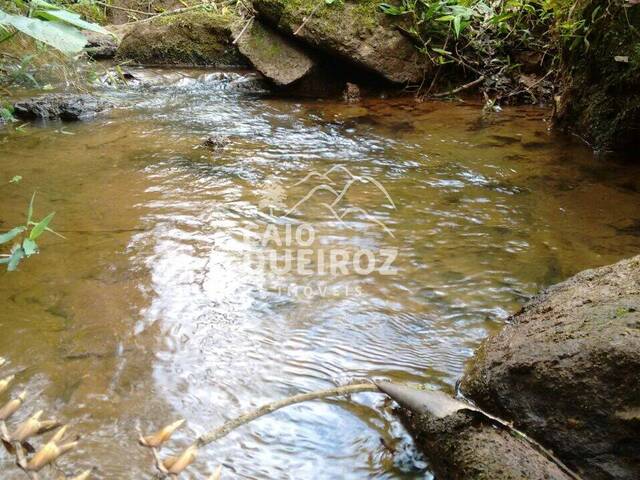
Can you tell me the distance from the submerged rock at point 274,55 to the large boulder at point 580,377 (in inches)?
245

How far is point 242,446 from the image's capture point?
74.0 inches

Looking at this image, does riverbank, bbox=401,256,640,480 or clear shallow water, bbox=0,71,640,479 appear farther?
clear shallow water, bbox=0,71,640,479

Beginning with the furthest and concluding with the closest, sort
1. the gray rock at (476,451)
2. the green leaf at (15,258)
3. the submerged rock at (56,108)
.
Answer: the submerged rock at (56,108) < the green leaf at (15,258) < the gray rock at (476,451)

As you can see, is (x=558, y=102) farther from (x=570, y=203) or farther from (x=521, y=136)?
(x=570, y=203)

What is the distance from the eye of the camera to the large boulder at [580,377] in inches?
63.5

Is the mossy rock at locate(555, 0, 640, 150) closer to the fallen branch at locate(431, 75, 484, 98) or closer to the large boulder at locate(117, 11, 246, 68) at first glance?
the fallen branch at locate(431, 75, 484, 98)

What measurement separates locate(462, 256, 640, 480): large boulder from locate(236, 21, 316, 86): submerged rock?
6.22 metres

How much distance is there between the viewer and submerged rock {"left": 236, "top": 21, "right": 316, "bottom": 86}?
7637mm

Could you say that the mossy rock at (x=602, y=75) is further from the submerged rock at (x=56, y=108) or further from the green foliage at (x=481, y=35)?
the submerged rock at (x=56, y=108)

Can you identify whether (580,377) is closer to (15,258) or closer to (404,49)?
(15,258)

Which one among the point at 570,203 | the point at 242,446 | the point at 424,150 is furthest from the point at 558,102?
the point at 242,446

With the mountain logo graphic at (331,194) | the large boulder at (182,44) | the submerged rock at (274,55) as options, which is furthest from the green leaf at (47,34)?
the large boulder at (182,44)

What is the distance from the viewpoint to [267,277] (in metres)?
3.00

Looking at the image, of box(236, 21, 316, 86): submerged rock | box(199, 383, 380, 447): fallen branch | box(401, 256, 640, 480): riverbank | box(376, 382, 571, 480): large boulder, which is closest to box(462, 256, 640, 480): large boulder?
box(401, 256, 640, 480): riverbank
